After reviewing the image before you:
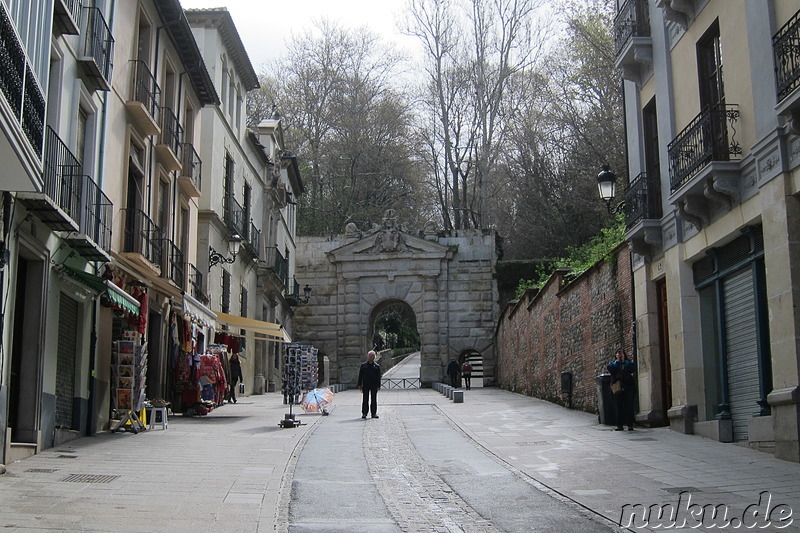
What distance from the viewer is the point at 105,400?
15.5 meters

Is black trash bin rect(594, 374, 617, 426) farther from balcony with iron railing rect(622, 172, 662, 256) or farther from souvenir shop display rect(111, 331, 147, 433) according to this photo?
souvenir shop display rect(111, 331, 147, 433)

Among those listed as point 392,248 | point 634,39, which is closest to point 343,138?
point 392,248

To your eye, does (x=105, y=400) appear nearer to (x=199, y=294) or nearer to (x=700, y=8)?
(x=199, y=294)

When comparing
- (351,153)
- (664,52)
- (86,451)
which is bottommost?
(86,451)

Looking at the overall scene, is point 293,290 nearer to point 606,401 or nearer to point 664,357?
point 606,401

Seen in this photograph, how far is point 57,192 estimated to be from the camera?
12570 millimetres

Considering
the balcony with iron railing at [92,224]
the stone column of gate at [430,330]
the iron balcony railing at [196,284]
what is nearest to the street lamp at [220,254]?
the iron balcony railing at [196,284]

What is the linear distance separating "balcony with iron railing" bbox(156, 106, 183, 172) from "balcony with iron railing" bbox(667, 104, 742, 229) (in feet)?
34.7

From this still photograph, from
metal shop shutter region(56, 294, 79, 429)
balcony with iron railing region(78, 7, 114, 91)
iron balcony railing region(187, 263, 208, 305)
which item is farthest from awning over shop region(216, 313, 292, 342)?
balcony with iron railing region(78, 7, 114, 91)

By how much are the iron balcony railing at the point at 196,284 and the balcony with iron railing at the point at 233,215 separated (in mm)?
3566

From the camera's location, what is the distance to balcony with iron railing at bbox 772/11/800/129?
10273 mm

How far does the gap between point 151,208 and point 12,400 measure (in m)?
7.46

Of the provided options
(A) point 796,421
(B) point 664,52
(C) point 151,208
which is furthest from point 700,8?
(C) point 151,208

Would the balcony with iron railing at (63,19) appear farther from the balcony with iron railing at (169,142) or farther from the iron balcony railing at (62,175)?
the balcony with iron railing at (169,142)
